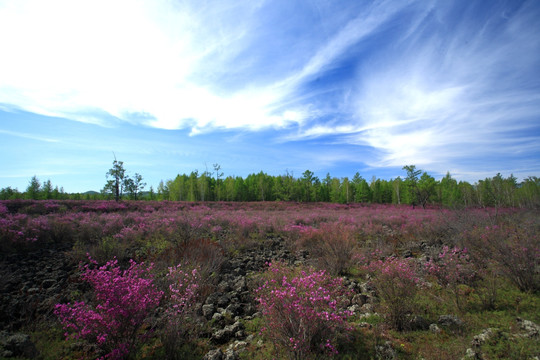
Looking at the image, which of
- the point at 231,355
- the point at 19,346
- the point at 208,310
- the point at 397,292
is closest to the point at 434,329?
the point at 397,292

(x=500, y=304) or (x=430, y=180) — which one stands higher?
(x=430, y=180)

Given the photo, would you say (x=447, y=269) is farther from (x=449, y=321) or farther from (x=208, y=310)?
(x=208, y=310)

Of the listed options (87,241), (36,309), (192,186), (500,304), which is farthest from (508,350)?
(192,186)

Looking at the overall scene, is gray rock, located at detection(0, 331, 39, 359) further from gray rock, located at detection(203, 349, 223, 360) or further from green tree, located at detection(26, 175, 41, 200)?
green tree, located at detection(26, 175, 41, 200)

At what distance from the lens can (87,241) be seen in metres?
9.66

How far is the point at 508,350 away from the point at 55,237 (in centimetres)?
1437

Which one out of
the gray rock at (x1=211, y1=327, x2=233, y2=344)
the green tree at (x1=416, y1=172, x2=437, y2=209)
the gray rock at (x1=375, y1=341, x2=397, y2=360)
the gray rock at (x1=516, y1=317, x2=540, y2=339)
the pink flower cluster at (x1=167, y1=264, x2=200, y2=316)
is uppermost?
the green tree at (x1=416, y1=172, x2=437, y2=209)

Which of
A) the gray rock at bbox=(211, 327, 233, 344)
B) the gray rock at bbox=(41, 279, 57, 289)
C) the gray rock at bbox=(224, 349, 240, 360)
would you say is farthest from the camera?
the gray rock at bbox=(41, 279, 57, 289)

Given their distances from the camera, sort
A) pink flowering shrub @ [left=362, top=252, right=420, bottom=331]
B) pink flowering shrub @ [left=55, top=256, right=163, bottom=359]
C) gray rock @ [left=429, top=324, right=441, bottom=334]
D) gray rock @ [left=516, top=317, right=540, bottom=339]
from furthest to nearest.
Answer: pink flowering shrub @ [left=362, top=252, right=420, bottom=331] < gray rock @ [left=429, top=324, right=441, bottom=334] < gray rock @ [left=516, top=317, right=540, bottom=339] < pink flowering shrub @ [left=55, top=256, right=163, bottom=359]

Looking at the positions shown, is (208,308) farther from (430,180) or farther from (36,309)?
(430,180)

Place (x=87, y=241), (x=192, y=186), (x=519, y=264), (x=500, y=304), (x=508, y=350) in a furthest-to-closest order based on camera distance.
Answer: (x=192, y=186), (x=87, y=241), (x=519, y=264), (x=500, y=304), (x=508, y=350)

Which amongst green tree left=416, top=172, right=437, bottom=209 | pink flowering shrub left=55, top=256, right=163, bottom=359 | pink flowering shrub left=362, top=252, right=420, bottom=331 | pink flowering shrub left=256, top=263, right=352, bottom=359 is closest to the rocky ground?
pink flowering shrub left=362, top=252, right=420, bottom=331

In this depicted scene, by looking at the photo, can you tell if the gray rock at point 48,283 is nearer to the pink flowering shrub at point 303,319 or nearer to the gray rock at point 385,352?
the pink flowering shrub at point 303,319

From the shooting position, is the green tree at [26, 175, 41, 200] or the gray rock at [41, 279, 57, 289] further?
the green tree at [26, 175, 41, 200]
